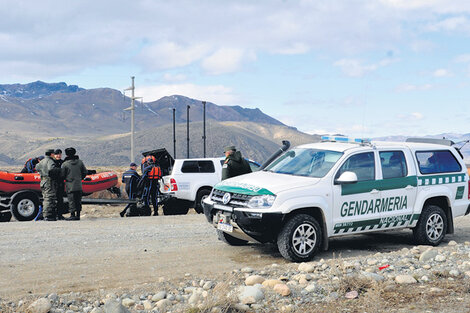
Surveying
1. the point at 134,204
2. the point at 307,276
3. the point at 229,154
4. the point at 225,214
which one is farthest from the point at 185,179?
the point at 307,276

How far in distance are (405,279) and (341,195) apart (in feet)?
6.94

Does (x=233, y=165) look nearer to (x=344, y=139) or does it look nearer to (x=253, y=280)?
(x=344, y=139)

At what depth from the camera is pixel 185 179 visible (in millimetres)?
16641

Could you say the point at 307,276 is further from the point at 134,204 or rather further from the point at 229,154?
the point at 134,204

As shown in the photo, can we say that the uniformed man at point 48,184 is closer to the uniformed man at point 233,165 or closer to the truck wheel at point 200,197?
the uniformed man at point 233,165

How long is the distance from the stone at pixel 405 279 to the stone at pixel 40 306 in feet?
13.8

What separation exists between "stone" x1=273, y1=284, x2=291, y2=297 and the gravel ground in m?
0.01

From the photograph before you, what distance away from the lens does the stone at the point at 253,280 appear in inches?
265

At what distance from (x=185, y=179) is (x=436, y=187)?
8.51 meters

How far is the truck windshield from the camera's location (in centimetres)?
894

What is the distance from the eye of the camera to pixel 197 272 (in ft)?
25.6

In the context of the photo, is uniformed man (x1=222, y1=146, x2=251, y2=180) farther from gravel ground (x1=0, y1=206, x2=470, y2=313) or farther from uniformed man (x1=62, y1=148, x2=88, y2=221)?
uniformed man (x1=62, y1=148, x2=88, y2=221)

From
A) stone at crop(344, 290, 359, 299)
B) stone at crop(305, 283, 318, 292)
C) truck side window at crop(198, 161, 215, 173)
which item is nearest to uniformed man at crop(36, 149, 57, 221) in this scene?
truck side window at crop(198, 161, 215, 173)

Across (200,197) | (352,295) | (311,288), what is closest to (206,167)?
(200,197)
